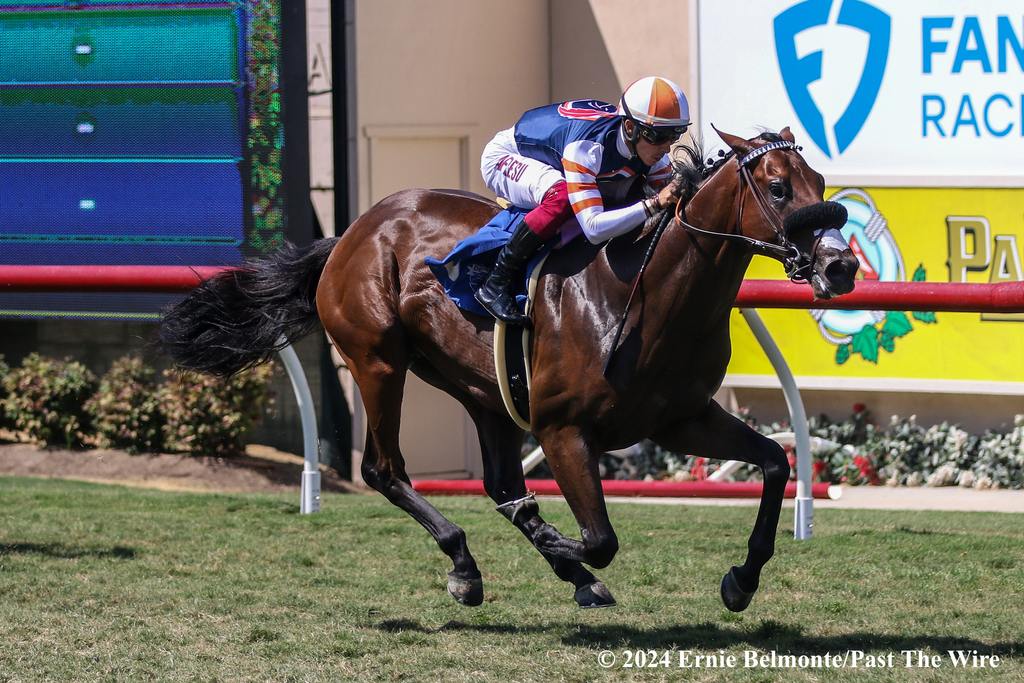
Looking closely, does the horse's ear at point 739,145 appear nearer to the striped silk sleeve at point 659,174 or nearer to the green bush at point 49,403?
the striped silk sleeve at point 659,174

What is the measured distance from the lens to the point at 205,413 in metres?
9.36

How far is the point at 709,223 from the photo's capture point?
4277mm

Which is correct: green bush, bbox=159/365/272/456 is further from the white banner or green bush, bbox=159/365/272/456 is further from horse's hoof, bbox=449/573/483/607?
horse's hoof, bbox=449/573/483/607

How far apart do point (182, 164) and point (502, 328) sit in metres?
4.52

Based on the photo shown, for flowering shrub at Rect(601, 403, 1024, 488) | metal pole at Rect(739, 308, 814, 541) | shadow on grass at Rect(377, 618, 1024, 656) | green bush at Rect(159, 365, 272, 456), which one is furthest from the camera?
green bush at Rect(159, 365, 272, 456)

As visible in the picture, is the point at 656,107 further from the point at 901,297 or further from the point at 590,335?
the point at 901,297

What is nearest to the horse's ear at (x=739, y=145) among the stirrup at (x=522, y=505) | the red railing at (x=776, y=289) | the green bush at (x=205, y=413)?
the red railing at (x=776, y=289)

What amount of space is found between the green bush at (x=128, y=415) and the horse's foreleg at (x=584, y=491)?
5418 millimetres

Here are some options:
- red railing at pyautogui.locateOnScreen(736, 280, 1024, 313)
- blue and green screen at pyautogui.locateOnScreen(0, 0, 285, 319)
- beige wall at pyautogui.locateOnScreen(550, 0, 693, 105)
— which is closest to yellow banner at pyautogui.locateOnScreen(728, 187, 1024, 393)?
beige wall at pyautogui.locateOnScreen(550, 0, 693, 105)

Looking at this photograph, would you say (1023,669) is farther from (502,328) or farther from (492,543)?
(492,543)

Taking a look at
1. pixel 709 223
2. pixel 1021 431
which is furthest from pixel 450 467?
pixel 709 223

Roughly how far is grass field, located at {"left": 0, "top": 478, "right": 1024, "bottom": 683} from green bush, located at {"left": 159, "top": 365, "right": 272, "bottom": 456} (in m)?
2.03

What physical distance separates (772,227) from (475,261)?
1.17 meters

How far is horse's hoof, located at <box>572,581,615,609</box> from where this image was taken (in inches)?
189
